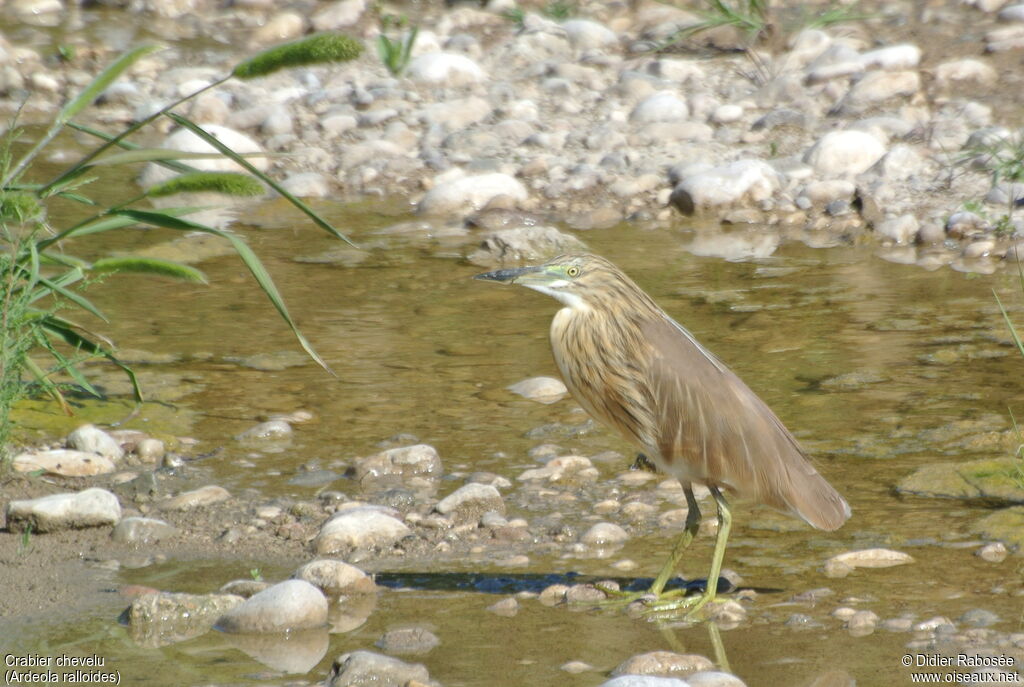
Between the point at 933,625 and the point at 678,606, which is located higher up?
the point at 933,625

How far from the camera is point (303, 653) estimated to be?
4145 mm

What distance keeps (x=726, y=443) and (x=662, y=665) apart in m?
0.91

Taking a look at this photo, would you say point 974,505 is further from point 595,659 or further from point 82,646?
point 82,646

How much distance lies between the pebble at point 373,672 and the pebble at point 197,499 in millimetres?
1673

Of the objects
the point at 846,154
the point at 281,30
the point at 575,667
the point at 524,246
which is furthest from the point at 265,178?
the point at 281,30

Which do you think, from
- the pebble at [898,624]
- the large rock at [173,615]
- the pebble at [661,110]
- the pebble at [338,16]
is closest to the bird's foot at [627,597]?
the pebble at [898,624]

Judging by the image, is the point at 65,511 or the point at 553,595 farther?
the point at 65,511

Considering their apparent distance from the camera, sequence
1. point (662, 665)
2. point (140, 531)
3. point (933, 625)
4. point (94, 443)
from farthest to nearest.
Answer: point (94, 443) → point (140, 531) → point (933, 625) → point (662, 665)

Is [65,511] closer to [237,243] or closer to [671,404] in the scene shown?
[237,243]

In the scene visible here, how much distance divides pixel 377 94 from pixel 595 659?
8.18 meters

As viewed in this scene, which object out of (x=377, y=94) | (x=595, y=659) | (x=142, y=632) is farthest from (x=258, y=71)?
(x=377, y=94)

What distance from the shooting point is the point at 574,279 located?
477cm

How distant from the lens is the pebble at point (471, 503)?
208 inches

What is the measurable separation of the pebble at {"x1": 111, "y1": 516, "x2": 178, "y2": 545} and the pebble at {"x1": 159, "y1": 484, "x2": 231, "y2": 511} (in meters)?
0.30
